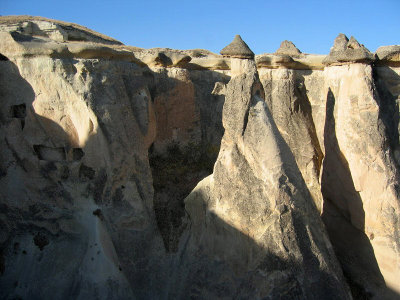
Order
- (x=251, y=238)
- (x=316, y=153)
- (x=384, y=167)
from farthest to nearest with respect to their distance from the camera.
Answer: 1. (x=316, y=153)
2. (x=384, y=167)
3. (x=251, y=238)

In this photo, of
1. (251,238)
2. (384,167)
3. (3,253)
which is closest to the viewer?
(251,238)

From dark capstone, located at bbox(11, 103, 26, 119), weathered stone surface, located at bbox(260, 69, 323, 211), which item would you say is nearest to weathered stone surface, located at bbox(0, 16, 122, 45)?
dark capstone, located at bbox(11, 103, 26, 119)

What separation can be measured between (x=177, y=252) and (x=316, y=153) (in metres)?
2.98

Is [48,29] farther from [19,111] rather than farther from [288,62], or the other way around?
[288,62]

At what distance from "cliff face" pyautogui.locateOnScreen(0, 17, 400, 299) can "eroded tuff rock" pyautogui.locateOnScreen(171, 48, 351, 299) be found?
1 centimetres

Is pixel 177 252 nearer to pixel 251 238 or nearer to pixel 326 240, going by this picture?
pixel 251 238

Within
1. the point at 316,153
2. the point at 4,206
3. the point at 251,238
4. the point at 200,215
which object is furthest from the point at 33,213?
the point at 316,153

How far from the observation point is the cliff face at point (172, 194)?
4.25 meters

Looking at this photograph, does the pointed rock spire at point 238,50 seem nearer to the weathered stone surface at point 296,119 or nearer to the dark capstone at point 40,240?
the weathered stone surface at point 296,119

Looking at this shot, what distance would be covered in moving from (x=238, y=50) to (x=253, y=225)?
2.04 metres

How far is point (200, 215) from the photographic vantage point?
482 centimetres

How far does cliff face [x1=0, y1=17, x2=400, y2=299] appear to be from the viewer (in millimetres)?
4246

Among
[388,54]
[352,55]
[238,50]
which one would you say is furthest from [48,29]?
[388,54]

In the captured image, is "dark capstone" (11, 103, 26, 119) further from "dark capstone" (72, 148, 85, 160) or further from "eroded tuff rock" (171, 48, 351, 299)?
"eroded tuff rock" (171, 48, 351, 299)
